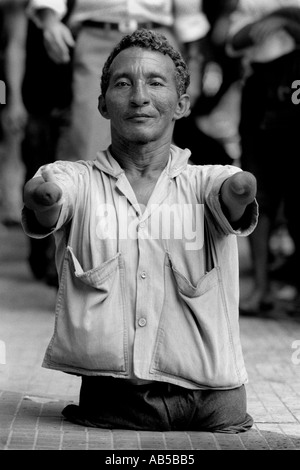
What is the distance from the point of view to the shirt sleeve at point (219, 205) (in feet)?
11.8

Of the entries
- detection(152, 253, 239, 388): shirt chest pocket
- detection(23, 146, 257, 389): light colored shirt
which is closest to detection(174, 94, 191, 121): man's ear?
detection(23, 146, 257, 389): light colored shirt

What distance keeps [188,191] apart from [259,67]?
3138mm

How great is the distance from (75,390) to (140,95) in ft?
4.97

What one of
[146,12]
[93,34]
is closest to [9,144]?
[93,34]

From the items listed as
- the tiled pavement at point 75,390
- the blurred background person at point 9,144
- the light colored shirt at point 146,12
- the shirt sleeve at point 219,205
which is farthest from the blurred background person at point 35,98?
the shirt sleeve at point 219,205

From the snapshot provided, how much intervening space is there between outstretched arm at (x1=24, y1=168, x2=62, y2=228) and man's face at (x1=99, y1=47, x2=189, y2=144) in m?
0.37

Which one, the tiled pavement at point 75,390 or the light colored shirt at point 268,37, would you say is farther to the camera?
the light colored shirt at point 268,37

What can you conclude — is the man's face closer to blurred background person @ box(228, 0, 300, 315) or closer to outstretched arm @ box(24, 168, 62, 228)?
outstretched arm @ box(24, 168, 62, 228)

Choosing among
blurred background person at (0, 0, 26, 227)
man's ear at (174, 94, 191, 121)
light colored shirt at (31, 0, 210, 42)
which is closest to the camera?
man's ear at (174, 94, 191, 121)

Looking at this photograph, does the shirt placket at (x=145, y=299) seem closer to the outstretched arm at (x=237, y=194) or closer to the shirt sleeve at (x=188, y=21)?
the outstretched arm at (x=237, y=194)

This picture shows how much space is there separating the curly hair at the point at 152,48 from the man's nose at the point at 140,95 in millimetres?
143

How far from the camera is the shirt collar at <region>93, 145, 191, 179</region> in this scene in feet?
12.6

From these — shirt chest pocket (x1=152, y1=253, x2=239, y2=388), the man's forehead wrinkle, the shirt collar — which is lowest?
shirt chest pocket (x1=152, y1=253, x2=239, y2=388)

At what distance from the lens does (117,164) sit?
387 centimetres
